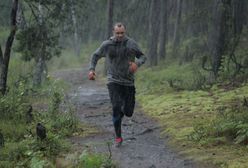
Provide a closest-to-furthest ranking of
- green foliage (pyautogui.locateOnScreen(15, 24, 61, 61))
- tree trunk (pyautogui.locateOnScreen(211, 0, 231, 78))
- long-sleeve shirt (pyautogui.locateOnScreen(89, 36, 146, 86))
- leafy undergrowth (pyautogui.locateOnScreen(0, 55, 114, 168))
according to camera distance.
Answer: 1. leafy undergrowth (pyautogui.locateOnScreen(0, 55, 114, 168))
2. long-sleeve shirt (pyautogui.locateOnScreen(89, 36, 146, 86))
3. green foliage (pyautogui.locateOnScreen(15, 24, 61, 61))
4. tree trunk (pyautogui.locateOnScreen(211, 0, 231, 78))

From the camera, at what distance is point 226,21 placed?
52.8ft

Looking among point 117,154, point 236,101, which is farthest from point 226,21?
point 117,154

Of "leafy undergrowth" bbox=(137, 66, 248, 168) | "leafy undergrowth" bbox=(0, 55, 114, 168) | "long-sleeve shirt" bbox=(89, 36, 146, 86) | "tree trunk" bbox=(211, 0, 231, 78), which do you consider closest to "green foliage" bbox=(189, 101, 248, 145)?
"leafy undergrowth" bbox=(137, 66, 248, 168)

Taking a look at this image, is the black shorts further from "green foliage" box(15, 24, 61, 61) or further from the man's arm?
"green foliage" box(15, 24, 61, 61)

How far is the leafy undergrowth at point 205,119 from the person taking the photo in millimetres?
7121

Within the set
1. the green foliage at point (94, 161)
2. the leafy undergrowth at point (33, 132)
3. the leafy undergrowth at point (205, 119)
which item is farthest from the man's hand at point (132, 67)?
the green foliage at point (94, 161)

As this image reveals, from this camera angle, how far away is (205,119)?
31.3 feet

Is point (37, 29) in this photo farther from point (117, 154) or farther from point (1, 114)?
point (117, 154)

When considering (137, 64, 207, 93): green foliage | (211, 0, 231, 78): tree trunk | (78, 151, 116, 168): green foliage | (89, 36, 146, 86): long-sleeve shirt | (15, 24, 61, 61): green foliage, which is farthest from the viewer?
(211, 0, 231, 78): tree trunk

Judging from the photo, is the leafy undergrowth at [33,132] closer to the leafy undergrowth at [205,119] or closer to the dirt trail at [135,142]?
the dirt trail at [135,142]

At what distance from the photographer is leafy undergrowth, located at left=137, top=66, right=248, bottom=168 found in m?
7.12

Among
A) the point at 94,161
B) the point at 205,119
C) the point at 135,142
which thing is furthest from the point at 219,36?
the point at 94,161

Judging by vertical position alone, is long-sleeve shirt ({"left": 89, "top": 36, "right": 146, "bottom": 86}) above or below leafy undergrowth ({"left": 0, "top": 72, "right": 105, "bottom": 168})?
above

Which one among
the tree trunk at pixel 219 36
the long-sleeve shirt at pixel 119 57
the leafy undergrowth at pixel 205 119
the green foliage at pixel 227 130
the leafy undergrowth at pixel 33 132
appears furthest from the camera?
the tree trunk at pixel 219 36
